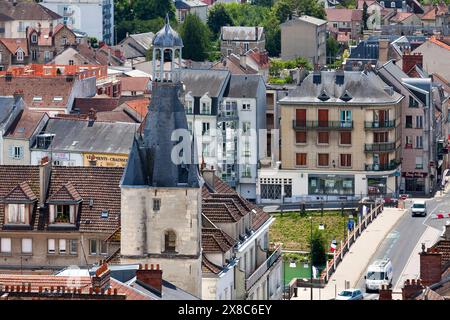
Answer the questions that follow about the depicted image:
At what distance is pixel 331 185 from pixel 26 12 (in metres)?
61.8

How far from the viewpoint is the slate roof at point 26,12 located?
138 meters

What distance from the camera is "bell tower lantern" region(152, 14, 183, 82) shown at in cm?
3675

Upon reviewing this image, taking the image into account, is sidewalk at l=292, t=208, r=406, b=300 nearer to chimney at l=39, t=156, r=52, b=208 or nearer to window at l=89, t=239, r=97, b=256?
window at l=89, t=239, r=97, b=256

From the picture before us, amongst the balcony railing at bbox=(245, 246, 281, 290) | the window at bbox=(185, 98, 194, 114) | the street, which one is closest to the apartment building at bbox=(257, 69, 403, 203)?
the street

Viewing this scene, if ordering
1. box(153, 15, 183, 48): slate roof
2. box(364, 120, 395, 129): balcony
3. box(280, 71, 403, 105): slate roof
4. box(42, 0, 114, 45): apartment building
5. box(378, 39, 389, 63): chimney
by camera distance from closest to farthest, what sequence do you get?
1. box(153, 15, 183, 48): slate roof
2. box(280, 71, 403, 105): slate roof
3. box(364, 120, 395, 129): balcony
4. box(378, 39, 389, 63): chimney
5. box(42, 0, 114, 45): apartment building

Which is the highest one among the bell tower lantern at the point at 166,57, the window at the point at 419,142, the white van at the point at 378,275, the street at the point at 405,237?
the bell tower lantern at the point at 166,57

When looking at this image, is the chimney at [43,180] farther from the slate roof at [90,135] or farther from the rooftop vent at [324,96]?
the rooftop vent at [324,96]

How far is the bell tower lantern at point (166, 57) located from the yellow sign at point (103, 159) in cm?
2806

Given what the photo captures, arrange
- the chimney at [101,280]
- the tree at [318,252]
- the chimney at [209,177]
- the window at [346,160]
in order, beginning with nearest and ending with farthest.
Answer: the chimney at [101,280] → the chimney at [209,177] → the tree at [318,252] → the window at [346,160]

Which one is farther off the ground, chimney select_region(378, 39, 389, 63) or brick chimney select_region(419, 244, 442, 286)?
chimney select_region(378, 39, 389, 63)

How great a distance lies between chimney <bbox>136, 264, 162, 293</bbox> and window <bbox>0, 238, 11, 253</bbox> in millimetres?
11387

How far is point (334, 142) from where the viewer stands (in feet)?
271

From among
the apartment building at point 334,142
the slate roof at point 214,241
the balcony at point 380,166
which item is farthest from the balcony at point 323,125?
the slate roof at point 214,241
